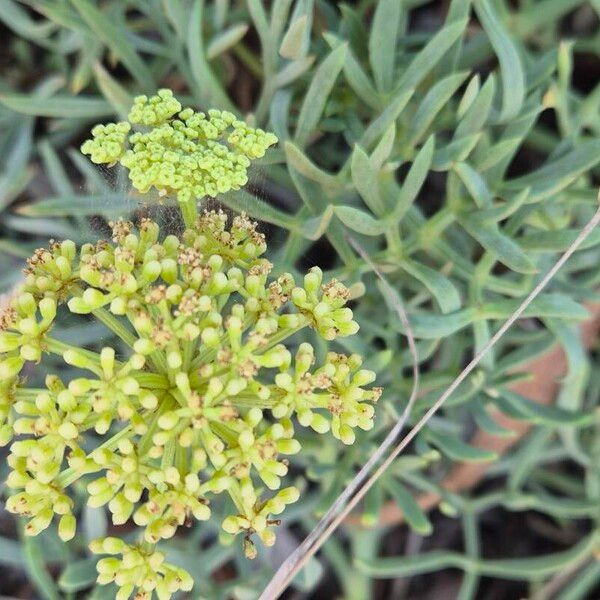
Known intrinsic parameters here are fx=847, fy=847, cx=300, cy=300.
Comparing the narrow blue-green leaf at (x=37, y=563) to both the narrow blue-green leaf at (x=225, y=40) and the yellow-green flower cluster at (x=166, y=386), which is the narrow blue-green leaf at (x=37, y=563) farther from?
the narrow blue-green leaf at (x=225, y=40)

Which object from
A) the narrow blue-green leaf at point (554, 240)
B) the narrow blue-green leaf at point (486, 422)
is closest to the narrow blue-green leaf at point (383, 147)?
the narrow blue-green leaf at point (554, 240)

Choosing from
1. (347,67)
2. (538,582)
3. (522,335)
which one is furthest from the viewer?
(538,582)

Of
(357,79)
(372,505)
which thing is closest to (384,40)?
(357,79)

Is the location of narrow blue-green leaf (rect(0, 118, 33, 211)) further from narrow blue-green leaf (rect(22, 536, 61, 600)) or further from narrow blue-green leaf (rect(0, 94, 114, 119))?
narrow blue-green leaf (rect(22, 536, 61, 600))

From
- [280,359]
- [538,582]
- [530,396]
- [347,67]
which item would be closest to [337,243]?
[347,67]

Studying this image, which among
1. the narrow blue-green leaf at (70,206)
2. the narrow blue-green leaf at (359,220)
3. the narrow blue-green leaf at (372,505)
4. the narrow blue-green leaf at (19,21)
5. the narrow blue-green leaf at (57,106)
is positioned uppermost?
the narrow blue-green leaf at (359,220)

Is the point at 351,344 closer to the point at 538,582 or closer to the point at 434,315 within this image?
the point at 434,315

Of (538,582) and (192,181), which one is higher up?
(192,181)
